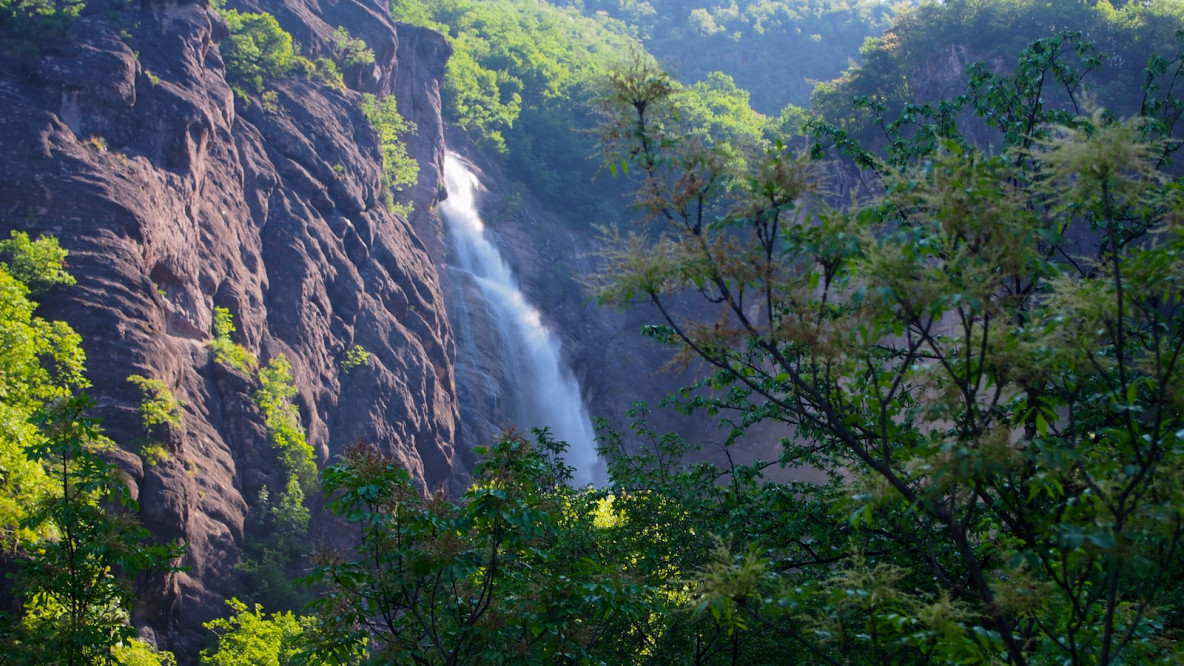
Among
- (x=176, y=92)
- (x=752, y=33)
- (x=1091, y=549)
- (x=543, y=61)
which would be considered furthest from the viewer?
(x=752, y=33)

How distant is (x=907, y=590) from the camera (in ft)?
24.0

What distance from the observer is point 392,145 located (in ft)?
144

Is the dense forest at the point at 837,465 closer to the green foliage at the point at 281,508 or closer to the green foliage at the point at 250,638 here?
the green foliage at the point at 250,638

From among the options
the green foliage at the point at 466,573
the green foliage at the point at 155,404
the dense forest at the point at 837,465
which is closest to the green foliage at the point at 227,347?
the green foliage at the point at 155,404

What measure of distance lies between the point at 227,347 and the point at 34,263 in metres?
6.37

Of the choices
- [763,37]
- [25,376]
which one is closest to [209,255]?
[25,376]

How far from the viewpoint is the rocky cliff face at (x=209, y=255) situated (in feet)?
72.8

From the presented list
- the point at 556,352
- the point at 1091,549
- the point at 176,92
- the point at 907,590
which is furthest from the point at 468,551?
the point at 556,352

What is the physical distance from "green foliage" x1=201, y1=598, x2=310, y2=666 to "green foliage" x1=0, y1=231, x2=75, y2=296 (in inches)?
347

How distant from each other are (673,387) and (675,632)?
40.2m

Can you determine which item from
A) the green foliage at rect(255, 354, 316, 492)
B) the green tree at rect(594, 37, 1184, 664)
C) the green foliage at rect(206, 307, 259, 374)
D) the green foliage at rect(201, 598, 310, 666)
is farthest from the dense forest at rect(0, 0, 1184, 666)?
the green foliage at rect(255, 354, 316, 492)

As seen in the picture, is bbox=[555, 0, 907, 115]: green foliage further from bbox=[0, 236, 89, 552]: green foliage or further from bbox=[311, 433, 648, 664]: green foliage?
bbox=[311, 433, 648, 664]: green foliage

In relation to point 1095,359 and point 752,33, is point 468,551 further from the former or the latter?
point 752,33

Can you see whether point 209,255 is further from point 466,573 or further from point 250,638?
point 466,573
